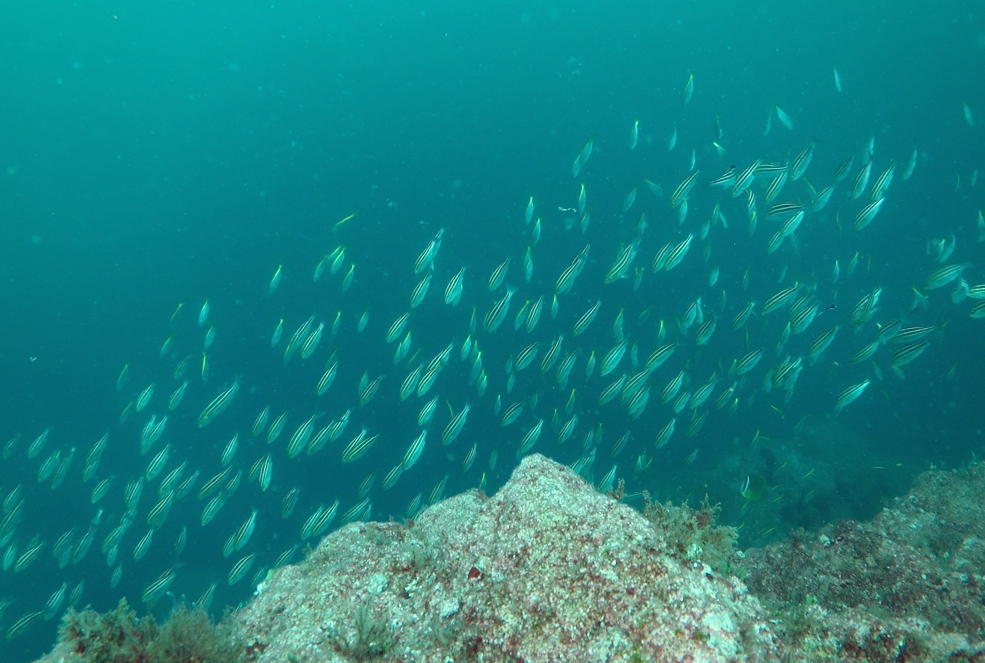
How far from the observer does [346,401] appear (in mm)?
23250

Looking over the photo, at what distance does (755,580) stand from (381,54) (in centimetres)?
4727

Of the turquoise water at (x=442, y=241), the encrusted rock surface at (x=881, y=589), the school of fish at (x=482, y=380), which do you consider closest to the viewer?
the encrusted rock surface at (x=881, y=589)

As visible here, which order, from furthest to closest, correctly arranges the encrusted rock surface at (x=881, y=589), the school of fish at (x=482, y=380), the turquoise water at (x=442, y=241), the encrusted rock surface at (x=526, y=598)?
the turquoise water at (x=442, y=241) < the school of fish at (x=482, y=380) < the encrusted rock surface at (x=881, y=589) < the encrusted rock surface at (x=526, y=598)

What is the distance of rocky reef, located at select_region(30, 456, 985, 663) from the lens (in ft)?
6.97

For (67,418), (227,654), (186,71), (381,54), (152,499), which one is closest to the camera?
(227,654)

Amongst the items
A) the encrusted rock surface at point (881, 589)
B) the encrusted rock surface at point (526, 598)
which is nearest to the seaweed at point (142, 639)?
the encrusted rock surface at point (526, 598)

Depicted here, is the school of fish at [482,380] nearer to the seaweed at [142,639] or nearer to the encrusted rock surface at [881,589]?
the encrusted rock surface at [881,589]

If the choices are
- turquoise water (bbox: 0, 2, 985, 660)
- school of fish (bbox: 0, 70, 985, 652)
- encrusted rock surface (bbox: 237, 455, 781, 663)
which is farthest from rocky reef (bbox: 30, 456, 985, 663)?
turquoise water (bbox: 0, 2, 985, 660)

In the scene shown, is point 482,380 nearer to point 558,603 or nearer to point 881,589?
point 881,589

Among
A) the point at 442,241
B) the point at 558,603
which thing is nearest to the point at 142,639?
the point at 558,603

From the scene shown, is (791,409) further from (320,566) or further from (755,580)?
(320,566)

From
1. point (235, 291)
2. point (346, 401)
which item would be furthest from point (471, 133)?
point (346, 401)

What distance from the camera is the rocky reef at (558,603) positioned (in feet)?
6.97

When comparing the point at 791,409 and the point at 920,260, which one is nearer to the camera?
the point at 791,409
